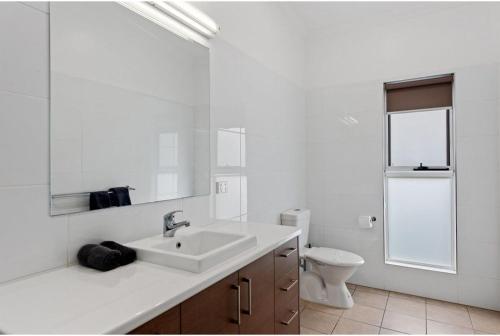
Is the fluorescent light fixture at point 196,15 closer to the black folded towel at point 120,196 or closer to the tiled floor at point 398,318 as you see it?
the black folded towel at point 120,196

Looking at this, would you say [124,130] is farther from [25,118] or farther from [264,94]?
[264,94]

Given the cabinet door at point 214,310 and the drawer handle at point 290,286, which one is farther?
the drawer handle at point 290,286

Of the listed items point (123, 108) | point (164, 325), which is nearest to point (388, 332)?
point (164, 325)

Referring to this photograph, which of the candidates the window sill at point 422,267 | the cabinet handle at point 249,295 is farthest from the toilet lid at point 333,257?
the cabinet handle at point 249,295

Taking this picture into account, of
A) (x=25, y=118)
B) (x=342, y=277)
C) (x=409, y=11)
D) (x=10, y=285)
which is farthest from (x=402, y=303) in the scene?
(x=25, y=118)

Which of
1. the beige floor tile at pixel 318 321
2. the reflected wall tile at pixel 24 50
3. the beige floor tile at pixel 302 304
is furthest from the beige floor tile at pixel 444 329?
the reflected wall tile at pixel 24 50

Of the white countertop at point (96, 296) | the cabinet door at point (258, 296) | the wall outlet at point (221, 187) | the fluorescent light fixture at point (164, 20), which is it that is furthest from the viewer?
the wall outlet at point (221, 187)

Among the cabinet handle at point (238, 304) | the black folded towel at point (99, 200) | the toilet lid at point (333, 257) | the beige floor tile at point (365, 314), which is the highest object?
the black folded towel at point (99, 200)

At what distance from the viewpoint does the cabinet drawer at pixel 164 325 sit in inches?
30.0

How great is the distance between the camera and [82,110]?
46.8 inches

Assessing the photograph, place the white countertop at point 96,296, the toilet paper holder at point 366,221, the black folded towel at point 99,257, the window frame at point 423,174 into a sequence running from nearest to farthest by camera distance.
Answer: the white countertop at point 96,296 → the black folded towel at point 99,257 → the window frame at point 423,174 → the toilet paper holder at point 366,221

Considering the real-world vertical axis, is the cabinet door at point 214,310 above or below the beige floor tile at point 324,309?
above

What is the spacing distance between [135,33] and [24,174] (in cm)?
81

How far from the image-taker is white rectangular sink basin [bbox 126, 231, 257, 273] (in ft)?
3.41
